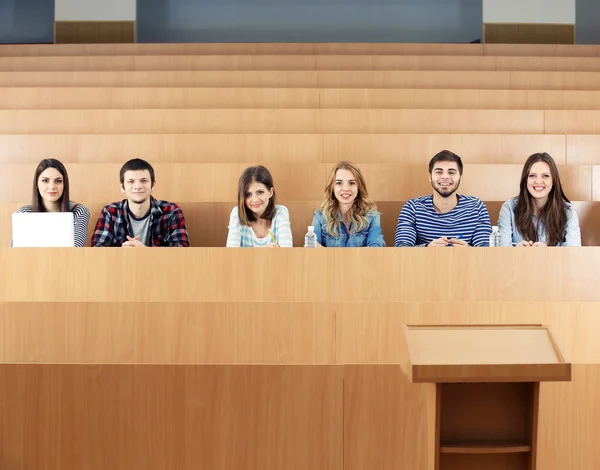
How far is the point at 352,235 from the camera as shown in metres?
0.94

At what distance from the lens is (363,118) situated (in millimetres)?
1256

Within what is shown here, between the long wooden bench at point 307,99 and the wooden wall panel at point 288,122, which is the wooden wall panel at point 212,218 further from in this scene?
the long wooden bench at point 307,99

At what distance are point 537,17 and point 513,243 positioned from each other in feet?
4.23

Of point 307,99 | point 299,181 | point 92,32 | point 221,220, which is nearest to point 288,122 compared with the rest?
point 307,99

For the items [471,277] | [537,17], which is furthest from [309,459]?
[537,17]

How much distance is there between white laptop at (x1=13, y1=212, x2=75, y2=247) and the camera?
2.46 feet

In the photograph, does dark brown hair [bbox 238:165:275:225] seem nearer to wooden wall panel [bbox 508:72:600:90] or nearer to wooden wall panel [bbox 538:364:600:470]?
wooden wall panel [bbox 538:364:600:470]

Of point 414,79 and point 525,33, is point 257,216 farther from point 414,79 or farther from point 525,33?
point 525,33

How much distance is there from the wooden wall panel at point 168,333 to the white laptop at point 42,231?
0.39 feet

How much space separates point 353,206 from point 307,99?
447 mm

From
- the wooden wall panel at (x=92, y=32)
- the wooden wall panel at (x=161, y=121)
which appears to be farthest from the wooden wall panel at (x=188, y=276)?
the wooden wall panel at (x=92, y=32)

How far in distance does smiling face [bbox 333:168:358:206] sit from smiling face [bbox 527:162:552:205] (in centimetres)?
19

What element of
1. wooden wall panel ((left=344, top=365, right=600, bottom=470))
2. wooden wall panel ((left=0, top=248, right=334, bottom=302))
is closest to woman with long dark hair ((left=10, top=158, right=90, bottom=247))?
wooden wall panel ((left=0, top=248, right=334, bottom=302))

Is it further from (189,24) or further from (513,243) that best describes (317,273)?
(189,24)
